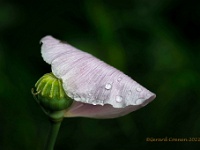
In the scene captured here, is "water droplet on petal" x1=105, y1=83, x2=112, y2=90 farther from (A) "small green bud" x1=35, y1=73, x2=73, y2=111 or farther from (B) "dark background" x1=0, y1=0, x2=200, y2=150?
(B) "dark background" x1=0, y1=0, x2=200, y2=150

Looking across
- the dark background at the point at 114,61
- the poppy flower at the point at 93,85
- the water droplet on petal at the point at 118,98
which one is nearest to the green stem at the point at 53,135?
the poppy flower at the point at 93,85

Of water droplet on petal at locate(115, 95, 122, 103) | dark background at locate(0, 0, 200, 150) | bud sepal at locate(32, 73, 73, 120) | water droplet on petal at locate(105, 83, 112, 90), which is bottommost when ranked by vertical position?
dark background at locate(0, 0, 200, 150)

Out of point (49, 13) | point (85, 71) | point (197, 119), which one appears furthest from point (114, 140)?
point (85, 71)

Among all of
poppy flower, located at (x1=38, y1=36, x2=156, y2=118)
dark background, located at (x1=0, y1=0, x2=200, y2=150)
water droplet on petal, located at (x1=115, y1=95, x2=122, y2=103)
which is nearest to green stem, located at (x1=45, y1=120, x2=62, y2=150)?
poppy flower, located at (x1=38, y1=36, x2=156, y2=118)

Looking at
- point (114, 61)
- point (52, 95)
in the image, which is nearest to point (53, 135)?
point (52, 95)

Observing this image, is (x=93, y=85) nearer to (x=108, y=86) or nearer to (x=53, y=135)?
(x=108, y=86)
